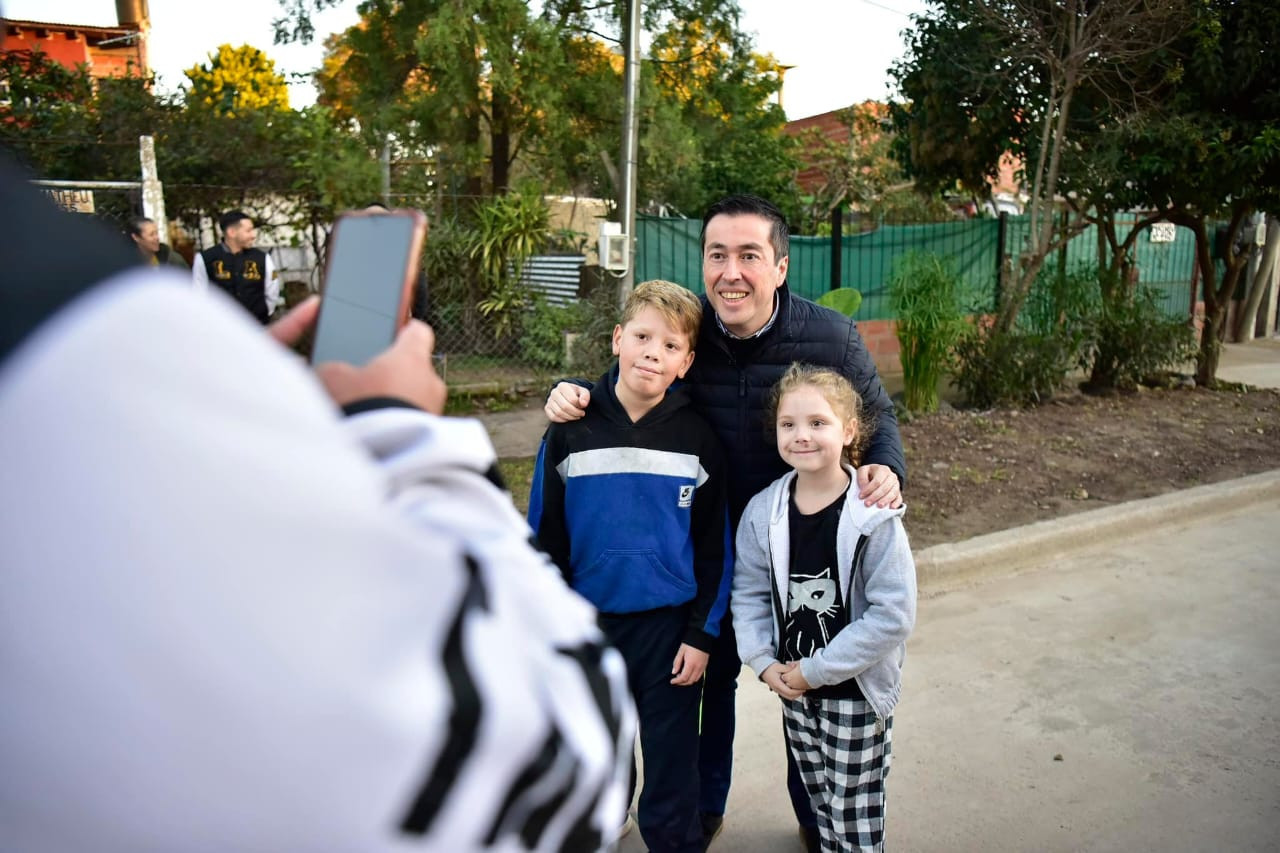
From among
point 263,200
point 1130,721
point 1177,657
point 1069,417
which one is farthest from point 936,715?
point 263,200

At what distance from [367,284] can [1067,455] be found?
7.74 metres

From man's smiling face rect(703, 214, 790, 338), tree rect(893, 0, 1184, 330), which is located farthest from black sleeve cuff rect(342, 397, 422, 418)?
tree rect(893, 0, 1184, 330)

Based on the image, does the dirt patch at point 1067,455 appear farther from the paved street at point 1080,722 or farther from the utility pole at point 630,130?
the utility pole at point 630,130

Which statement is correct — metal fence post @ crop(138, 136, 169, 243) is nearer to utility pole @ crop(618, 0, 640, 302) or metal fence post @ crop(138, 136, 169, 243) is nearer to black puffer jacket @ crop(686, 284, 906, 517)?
utility pole @ crop(618, 0, 640, 302)

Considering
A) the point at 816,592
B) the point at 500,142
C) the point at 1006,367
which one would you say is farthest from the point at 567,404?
the point at 500,142

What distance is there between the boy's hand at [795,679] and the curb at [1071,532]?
2.87m

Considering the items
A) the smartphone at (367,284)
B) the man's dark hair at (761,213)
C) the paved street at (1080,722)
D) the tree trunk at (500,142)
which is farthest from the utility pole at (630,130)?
the smartphone at (367,284)

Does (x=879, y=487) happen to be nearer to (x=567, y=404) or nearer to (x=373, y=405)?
(x=567, y=404)

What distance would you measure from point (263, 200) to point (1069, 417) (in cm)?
850

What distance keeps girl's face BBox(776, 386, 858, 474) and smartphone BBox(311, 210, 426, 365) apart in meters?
1.83

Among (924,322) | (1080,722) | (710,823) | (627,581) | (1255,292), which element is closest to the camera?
(627,581)

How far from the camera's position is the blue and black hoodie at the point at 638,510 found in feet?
9.13

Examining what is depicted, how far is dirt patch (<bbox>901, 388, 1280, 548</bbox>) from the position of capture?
644cm

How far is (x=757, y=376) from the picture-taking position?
9.86 feet
